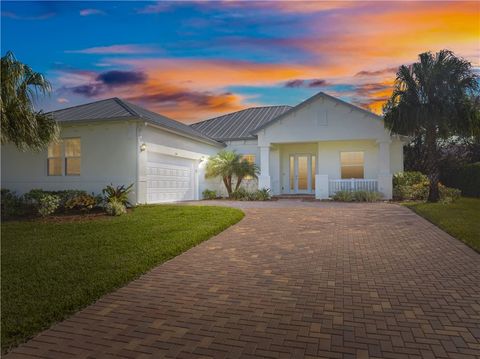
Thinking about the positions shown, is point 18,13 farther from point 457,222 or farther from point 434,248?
point 457,222

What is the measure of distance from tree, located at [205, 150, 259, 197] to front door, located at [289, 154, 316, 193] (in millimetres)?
2550

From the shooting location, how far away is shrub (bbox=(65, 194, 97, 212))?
13.8m

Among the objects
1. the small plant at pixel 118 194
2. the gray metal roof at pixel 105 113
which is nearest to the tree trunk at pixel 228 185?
the gray metal roof at pixel 105 113

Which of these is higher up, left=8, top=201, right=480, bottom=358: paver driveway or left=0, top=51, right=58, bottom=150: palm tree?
left=0, top=51, right=58, bottom=150: palm tree

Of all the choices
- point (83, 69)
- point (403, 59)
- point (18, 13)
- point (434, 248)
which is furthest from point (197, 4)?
point (403, 59)

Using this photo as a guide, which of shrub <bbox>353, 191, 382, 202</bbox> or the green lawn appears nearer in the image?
the green lawn

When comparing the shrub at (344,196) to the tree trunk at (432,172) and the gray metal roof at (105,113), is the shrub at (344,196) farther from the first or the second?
the gray metal roof at (105,113)

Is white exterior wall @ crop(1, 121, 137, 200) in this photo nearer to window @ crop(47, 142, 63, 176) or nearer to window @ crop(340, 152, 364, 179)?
window @ crop(47, 142, 63, 176)

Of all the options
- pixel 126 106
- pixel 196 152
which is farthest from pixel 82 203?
pixel 196 152

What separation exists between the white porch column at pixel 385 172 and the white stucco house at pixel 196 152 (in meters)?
0.05

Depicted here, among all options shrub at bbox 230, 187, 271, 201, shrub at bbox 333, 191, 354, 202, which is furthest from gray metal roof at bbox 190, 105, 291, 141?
shrub at bbox 333, 191, 354, 202

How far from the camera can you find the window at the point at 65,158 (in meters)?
16.3

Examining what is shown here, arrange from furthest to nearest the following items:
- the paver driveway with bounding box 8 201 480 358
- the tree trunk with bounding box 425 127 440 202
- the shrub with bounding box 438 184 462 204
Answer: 1. the shrub with bounding box 438 184 462 204
2. the tree trunk with bounding box 425 127 440 202
3. the paver driveway with bounding box 8 201 480 358

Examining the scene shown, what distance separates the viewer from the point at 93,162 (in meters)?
16.0
